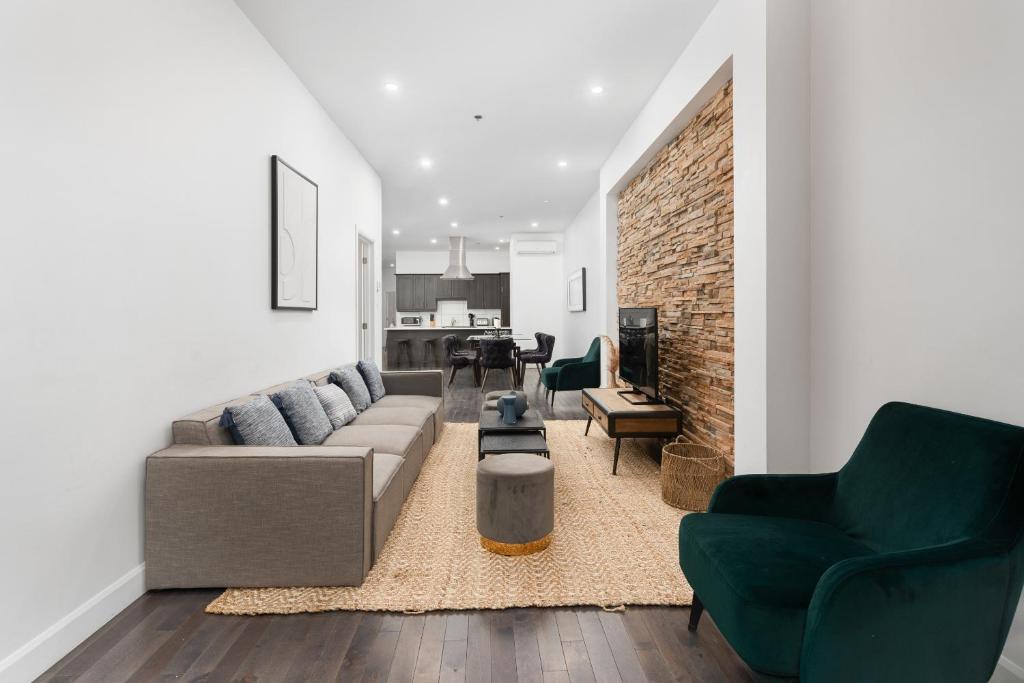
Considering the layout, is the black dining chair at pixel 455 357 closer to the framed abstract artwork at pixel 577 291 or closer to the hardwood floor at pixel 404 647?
the framed abstract artwork at pixel 577 291

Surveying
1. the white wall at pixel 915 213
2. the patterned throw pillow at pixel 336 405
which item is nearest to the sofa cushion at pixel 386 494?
the patterned throw pillow at pixel 336 405

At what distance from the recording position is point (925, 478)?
1461 millimetres

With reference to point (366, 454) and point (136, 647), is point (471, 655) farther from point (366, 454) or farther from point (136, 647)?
point (136, 647)

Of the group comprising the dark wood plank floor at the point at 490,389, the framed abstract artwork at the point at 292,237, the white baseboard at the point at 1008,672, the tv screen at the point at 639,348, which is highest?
the framed abstract artwork at the point at 292,237

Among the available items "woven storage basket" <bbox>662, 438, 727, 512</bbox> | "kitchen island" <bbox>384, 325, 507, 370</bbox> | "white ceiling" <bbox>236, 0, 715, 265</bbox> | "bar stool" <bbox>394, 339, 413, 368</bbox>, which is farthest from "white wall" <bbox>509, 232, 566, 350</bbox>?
"woven storage basket" <bbox>662, 438, 727, 512</bbox>

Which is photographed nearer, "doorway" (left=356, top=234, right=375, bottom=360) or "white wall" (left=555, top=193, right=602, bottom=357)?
"doorway" (left=356, top=234, right=375, bottom=360)

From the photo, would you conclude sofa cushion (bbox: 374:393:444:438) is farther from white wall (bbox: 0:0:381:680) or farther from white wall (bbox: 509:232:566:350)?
white wall (bbox: 509:232:566:350)

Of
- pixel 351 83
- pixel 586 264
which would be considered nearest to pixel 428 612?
pixel 351 83

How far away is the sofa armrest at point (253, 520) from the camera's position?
1.98 metres

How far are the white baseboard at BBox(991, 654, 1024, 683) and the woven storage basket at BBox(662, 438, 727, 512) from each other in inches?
53.3

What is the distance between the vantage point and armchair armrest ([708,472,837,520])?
177 centimetres

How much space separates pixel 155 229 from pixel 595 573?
2442mm

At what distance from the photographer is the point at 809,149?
2.33 meters

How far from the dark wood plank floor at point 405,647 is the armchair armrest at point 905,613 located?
487 millimetres
